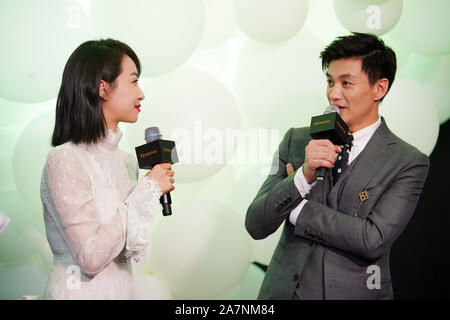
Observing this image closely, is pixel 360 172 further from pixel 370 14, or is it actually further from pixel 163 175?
pixel 370 14

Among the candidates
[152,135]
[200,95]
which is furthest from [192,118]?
[152,135]

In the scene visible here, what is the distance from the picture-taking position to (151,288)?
2.39 m

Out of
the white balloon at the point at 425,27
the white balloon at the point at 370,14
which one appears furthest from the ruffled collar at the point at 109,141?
the white balloon at the point at 425,27

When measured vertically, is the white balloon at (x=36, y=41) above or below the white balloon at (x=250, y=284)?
above

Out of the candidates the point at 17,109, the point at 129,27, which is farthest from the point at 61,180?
the point at 17,109

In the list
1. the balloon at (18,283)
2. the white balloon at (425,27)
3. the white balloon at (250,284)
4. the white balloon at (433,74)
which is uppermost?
the white balloon at (425,27)

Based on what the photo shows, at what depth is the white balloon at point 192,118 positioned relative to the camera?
91.6 inches

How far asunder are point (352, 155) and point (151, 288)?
4.00 feet

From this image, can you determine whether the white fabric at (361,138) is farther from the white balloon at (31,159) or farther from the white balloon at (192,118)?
the white balloon at (31,159)

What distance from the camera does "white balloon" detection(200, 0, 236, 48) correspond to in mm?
2525
